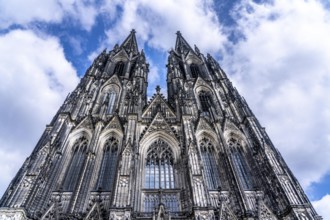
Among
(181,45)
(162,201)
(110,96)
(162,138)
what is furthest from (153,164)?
(181,45)

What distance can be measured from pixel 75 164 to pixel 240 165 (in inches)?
455

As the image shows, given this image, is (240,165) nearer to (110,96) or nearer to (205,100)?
(205,100)

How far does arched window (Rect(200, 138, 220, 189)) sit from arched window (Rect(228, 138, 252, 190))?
1.41 meters

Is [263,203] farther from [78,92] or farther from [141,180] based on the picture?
[78,92]

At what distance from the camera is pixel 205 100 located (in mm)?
24922

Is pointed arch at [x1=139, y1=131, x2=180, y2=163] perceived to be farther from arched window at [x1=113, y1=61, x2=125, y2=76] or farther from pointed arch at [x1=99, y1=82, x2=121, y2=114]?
arched window at [x1=113, y1=61, x2=125, y2=76]

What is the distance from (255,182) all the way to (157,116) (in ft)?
28.9

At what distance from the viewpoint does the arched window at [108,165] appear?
16016 millimetres

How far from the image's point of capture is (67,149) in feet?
58.8

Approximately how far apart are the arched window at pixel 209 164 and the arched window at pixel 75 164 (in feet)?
27.5

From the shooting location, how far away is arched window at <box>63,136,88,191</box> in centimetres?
1594

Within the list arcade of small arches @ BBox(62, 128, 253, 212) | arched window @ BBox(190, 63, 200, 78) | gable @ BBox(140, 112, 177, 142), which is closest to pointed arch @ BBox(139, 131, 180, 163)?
arcade of small arches @ BBox(62, 128, 253, 212)

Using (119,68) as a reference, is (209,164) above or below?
below

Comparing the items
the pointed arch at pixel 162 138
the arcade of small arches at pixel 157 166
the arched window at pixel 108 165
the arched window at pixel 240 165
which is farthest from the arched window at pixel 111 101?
the arched window at pixel 240 165
